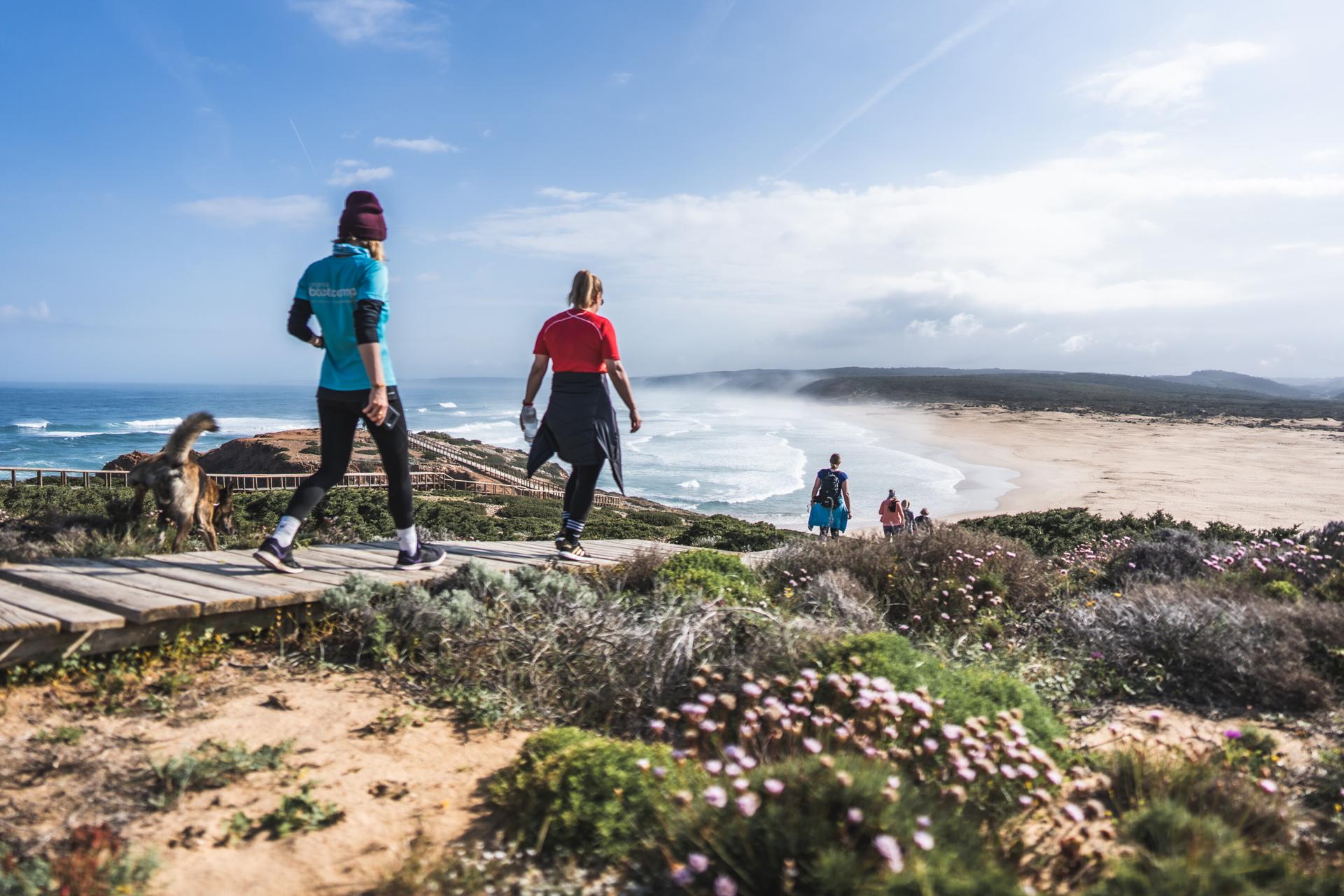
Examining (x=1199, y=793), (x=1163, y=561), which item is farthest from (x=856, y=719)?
(x=1163, y=561)

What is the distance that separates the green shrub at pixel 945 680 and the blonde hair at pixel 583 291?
312 centimetres

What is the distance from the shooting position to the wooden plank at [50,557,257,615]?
4.02 meters

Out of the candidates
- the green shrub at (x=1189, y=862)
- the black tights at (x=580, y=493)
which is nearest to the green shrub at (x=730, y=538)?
the black tights at (x=580, y=493)

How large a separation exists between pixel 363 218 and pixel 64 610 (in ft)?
8.31

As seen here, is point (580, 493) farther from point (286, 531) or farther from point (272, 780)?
point (272, 780)

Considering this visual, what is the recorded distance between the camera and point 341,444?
4820mm

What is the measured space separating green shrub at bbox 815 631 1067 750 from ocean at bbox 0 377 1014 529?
20.4 meters

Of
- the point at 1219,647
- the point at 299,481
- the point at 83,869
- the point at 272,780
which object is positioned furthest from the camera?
the point at 299,481

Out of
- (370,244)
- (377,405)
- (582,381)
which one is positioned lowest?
(377,405)

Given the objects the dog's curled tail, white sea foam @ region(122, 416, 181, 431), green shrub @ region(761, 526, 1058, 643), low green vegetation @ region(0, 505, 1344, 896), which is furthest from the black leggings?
white sea foam @ region(122, 416, 181, 431)

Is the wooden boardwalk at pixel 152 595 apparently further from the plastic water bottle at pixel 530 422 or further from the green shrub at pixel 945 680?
the green shrub at pixel 945 680

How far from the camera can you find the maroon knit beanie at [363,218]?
4684mm

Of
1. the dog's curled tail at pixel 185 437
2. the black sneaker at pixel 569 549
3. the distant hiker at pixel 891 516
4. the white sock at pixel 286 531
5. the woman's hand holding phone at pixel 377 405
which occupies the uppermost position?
the woman's hand holding phone at pixel 377 405

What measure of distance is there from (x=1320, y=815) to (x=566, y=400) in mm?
4645
